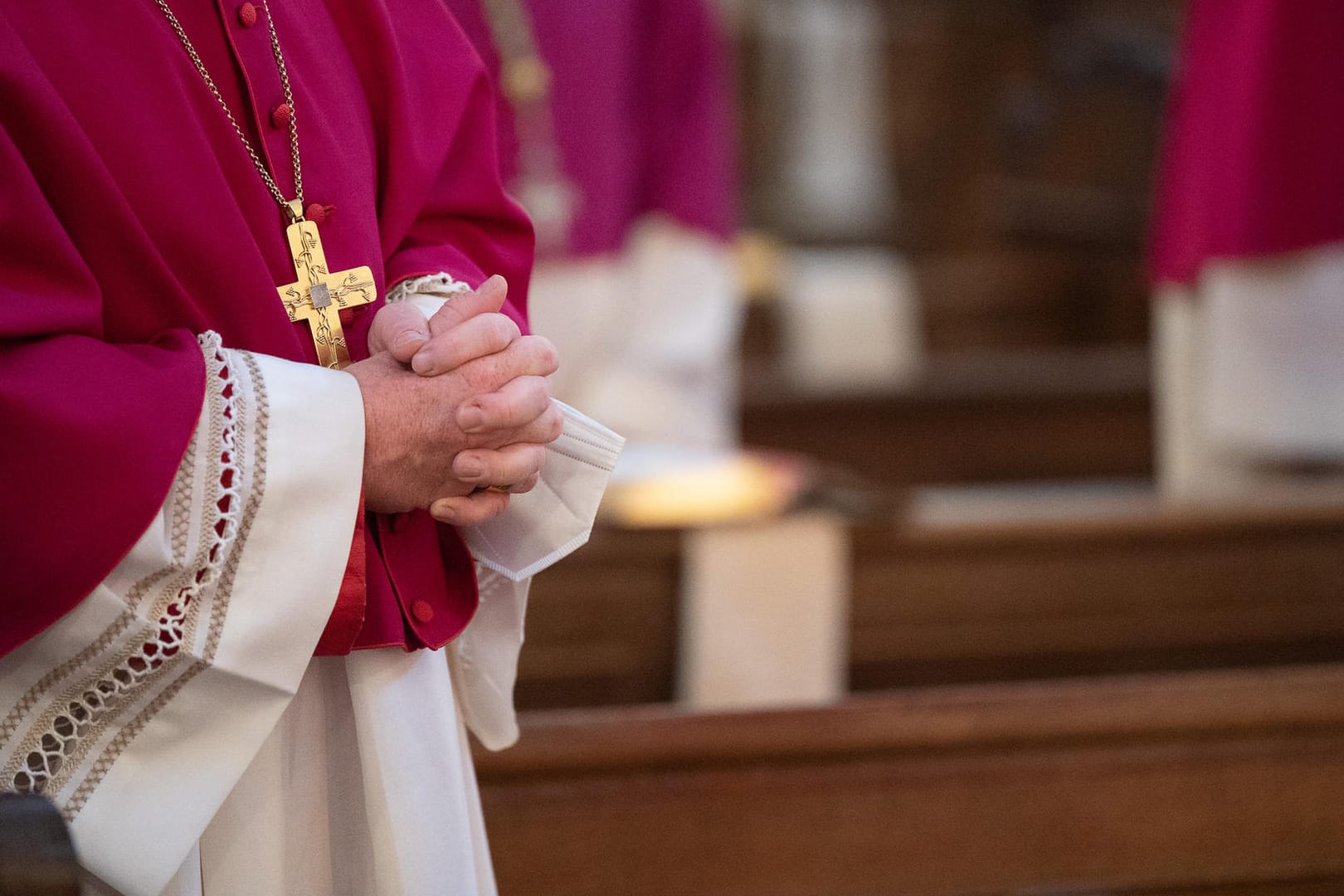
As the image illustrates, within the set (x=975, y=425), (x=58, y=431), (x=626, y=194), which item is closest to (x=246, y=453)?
(x=58, y=431)

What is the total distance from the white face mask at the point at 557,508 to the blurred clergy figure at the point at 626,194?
68.4 inches

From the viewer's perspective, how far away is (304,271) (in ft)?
3.65

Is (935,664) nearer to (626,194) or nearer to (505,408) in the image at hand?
(626,194)

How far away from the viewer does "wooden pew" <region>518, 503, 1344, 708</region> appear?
2689mm

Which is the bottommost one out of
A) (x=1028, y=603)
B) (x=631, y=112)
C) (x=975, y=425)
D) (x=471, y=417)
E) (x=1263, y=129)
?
(x=1028, y=603)

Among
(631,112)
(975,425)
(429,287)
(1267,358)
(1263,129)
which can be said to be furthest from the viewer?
(975,425)

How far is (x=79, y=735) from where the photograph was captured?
3.39ft

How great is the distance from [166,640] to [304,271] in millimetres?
333

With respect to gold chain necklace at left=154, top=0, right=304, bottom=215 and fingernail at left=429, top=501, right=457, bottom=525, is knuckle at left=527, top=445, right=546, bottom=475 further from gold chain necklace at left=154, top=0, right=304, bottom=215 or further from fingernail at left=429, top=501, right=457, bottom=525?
gold chain necklace at left=154, top=0, right=304, bottom=215

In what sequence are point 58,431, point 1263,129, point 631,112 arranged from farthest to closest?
point 631,112, point 1263,129, point 58,431

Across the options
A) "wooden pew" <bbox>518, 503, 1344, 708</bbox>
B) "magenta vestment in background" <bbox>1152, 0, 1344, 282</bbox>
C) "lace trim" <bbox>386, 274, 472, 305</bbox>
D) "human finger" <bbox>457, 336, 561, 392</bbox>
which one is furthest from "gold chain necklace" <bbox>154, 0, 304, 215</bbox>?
"magenta vestment in background" <bbox>1152, 0, 1344, 282</bbox>

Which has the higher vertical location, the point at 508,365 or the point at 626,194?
the point at 626,194

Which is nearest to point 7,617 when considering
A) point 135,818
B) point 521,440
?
point 135,818

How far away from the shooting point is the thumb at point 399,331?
1.06m
